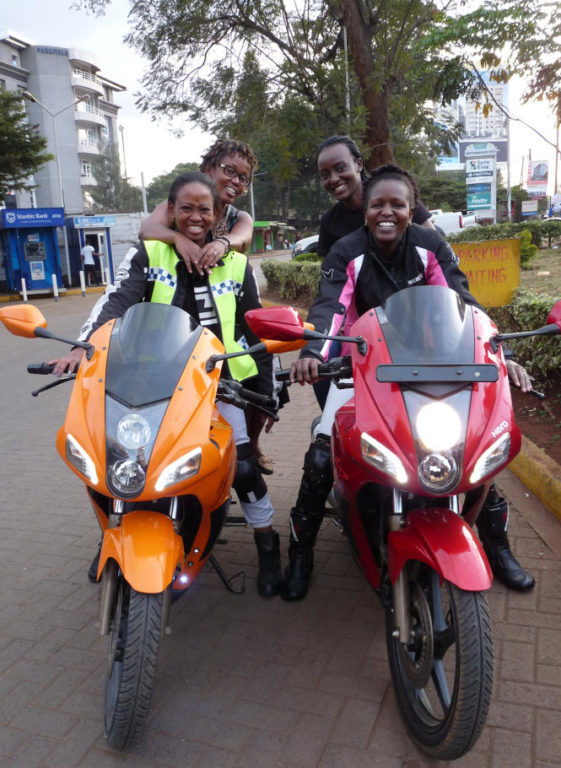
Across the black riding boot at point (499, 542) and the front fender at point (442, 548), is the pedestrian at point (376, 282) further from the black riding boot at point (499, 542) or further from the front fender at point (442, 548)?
the front fender at point (442, 548)

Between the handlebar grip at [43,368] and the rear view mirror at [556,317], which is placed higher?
the rear view mirror at [556,317]

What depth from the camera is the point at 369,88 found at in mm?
12102

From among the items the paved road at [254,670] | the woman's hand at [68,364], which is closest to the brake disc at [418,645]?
the paved road at [254,670]

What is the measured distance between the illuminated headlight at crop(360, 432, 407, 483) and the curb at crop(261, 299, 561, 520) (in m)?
2.28

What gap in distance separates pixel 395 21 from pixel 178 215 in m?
11.7

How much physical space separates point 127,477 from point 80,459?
0.22 meters

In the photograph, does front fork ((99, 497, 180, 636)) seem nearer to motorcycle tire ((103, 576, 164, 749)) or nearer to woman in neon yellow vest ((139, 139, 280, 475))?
motorcycle tire ((103, 576, 164, 749))

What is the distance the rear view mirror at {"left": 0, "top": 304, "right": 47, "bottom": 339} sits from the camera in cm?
263

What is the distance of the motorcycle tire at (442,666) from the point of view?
78.6 inches

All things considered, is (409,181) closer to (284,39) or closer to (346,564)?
(346,564)

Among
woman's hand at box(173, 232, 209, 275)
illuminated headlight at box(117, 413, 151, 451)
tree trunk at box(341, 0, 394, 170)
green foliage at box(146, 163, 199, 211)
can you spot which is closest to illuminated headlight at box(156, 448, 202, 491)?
illuminated headlight at box(117, 413, 151, 451)

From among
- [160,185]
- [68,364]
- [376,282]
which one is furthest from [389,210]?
[160,185]

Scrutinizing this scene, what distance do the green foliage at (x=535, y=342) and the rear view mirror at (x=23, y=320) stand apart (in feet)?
12.0

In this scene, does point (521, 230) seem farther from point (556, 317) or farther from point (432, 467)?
point (432, 467)
